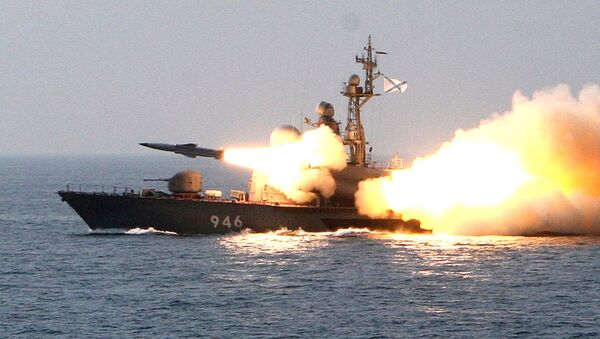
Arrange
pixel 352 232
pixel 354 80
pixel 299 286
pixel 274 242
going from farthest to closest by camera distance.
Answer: pixel 354 80, pixel 352 232, pixel 274 242, pixel 299 286

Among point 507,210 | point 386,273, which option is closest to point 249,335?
point 386,273

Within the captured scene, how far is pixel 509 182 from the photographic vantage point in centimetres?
7275

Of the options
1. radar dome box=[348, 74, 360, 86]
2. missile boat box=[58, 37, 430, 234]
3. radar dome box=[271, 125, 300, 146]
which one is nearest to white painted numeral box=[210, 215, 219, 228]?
missile boat box=[58, 37, 430, 234]

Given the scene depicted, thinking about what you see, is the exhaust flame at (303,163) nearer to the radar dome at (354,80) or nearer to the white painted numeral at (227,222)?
the white painted numeral at (227,222)

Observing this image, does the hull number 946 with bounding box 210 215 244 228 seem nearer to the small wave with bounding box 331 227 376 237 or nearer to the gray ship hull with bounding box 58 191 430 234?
the gray ship hull with bounding box 58 191 430 234

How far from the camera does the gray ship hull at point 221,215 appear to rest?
72938 millimetres

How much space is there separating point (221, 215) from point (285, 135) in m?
7.90

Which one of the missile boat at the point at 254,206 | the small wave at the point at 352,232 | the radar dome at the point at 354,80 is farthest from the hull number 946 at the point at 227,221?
the radar dome at the point at 354,80

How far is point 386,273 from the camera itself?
58.5 metres

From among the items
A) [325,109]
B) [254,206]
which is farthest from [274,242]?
[325,109]

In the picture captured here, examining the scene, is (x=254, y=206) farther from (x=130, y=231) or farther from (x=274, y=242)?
(x=130, y=231)

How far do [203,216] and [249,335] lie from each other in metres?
30.2

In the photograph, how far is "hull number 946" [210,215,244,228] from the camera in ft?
241

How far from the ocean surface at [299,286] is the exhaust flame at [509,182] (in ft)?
5.64
